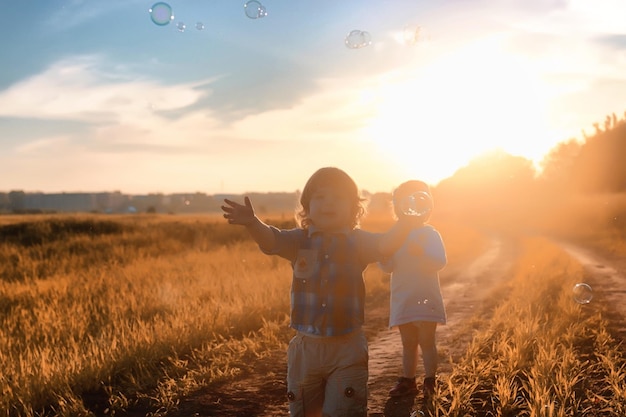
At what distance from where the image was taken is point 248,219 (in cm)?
377

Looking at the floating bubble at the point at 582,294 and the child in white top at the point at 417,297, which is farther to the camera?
the floating bubble at the point at 582,294

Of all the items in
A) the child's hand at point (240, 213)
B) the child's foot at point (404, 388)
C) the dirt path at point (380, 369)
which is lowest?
the dirt path at point (380, 369)

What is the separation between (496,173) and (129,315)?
73936 millimetres

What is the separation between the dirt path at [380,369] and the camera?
5.34 meters

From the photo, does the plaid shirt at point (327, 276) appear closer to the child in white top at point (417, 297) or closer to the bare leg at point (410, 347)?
the child in white top at point (417, 297)

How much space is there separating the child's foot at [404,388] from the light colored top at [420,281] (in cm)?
53

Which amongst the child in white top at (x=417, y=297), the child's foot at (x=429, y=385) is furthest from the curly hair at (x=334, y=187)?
the child's foot at (x=429, y=385)

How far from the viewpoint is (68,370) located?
6.22 meters

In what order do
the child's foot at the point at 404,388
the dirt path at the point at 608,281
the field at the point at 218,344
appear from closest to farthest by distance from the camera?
the field at the point at 218,344 < the child's foot at the point at 404,388 < the dirt path at the point at 608,281

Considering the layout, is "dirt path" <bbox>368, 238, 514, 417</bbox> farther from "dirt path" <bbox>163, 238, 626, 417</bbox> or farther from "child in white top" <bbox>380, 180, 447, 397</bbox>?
"child in white top" <bbox>380, 180, 447, 397</bbox>

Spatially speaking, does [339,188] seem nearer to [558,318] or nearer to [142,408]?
[142,408]

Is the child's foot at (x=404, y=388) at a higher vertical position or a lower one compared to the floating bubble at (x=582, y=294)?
lower

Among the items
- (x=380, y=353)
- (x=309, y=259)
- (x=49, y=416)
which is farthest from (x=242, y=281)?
(x=309, y=259)

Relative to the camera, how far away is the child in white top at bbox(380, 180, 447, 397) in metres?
5.41
